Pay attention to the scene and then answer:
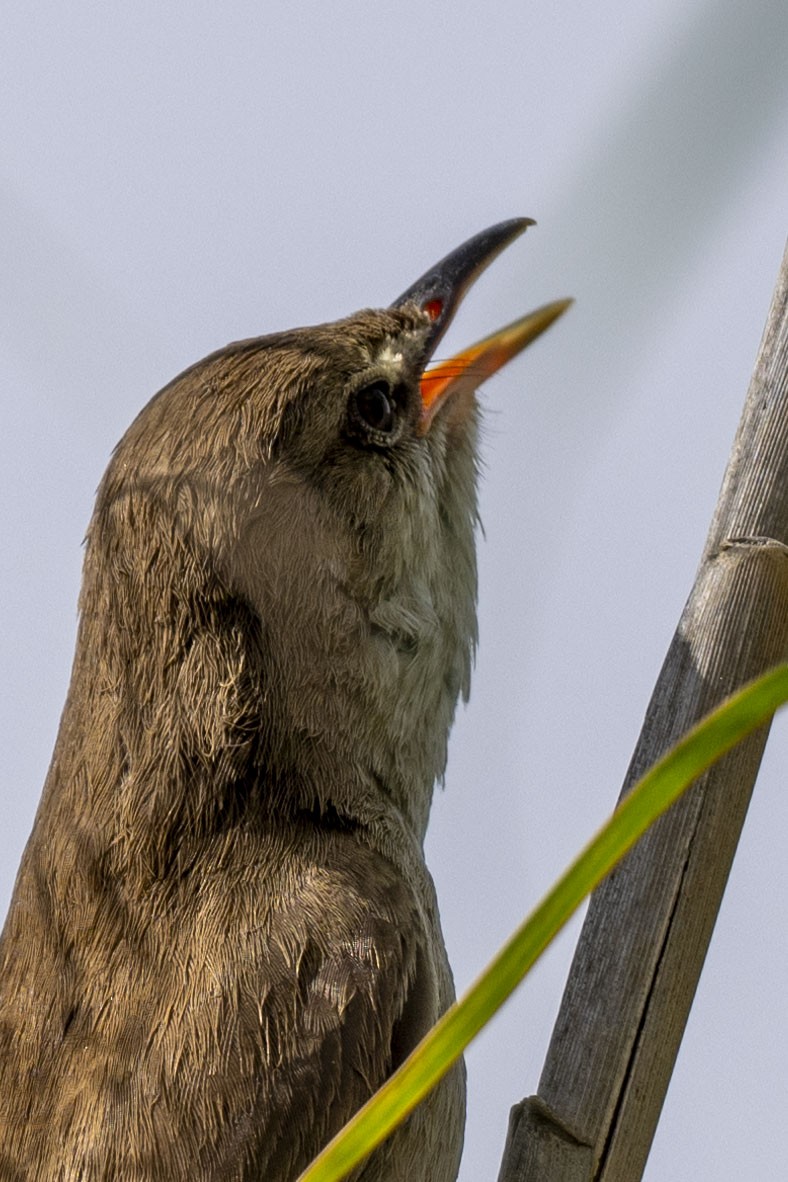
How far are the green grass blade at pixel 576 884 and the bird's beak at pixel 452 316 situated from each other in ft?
5.14

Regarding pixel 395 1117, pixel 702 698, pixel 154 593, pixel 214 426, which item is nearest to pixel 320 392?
pixel 214 426

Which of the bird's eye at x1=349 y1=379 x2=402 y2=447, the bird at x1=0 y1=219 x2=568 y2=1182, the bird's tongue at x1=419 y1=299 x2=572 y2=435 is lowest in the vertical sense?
the bird at x1=0 y1=219 x2=568 y2=1182

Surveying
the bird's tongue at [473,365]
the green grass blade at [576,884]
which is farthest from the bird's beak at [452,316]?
the green grass blade at [576,884]

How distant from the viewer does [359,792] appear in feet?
8.13

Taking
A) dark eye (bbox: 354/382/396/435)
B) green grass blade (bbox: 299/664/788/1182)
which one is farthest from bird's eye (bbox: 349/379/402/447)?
green grass blade (bbox: 299/664/788/1182)

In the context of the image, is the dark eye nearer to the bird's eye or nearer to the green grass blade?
the bird's eye

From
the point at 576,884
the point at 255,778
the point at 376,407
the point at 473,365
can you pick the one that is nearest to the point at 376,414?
the point at 376,407

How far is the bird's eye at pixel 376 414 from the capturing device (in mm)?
2602

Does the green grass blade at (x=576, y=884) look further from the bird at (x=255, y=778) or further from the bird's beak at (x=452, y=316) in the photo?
the bird's beak at (x=452, y=316)

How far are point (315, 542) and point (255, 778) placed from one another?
0.42 meters

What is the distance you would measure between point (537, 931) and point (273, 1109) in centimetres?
119

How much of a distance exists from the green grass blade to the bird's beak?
1.57 m

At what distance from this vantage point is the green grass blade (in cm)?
107

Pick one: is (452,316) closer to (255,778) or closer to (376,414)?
(376,414)
